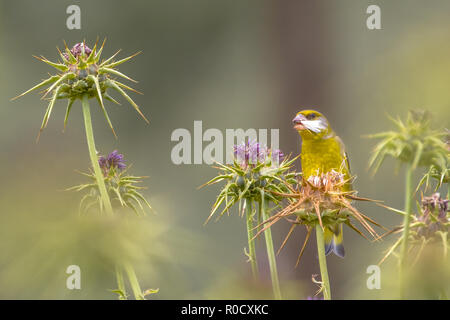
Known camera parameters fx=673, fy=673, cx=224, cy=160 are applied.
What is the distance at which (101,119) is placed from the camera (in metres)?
15.1

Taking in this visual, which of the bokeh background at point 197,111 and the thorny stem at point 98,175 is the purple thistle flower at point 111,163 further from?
the thorny stem at point 98,175

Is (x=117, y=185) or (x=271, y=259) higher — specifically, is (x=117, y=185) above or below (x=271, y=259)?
above

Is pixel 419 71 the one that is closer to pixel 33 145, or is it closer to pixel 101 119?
pixel 33 145

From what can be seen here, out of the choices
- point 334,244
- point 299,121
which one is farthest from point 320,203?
point 299,121

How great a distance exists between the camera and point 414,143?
1385 mm

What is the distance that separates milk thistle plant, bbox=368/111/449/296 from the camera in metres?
1.32

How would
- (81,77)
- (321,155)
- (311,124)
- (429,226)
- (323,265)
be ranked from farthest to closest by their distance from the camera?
(321,155)
(311,124)
(81,77)
(323,265)
(429,226)

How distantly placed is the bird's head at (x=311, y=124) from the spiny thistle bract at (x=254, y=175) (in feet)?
5.63

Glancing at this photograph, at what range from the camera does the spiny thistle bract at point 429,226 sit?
57.4 inches

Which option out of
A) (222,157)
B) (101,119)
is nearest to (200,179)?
(101,119)

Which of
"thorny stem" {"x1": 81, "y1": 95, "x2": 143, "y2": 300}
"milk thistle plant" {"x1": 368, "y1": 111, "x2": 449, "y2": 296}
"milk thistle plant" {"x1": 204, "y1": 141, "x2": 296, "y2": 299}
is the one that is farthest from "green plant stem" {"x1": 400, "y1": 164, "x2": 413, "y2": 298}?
"milk thistle plant" {"x1": 204, "y1": 141, "x2": 296, "y2": 299}

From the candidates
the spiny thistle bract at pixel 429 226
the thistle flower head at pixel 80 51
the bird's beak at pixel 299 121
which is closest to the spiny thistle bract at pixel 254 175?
the thistle flower head at pixel 80 51

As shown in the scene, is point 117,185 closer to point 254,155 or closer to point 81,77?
point 81,77

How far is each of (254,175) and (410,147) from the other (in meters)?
1.40
